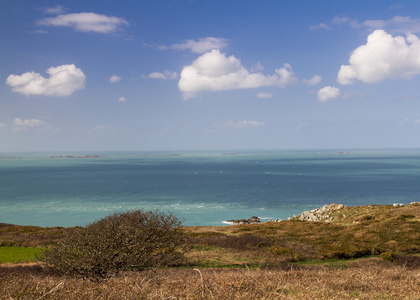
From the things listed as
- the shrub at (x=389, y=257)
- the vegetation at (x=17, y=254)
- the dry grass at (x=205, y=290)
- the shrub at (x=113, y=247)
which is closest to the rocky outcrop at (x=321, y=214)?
the shrub at (x=389, y=257)

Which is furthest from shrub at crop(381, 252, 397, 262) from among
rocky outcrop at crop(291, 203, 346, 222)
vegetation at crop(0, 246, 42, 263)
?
rocky outcrop at crop(291, 203, 346, 222)

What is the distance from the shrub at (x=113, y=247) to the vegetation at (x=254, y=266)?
0.25ft

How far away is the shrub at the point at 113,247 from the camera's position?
1627 centimetres

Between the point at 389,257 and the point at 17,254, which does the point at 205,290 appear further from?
the point at 17,254

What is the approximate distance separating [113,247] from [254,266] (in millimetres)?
12296

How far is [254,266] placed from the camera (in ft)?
83.3

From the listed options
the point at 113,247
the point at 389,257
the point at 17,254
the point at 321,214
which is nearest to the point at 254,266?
the point at 389,257

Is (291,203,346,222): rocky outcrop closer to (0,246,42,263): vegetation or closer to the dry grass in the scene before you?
(0,246,42,263): vegetation

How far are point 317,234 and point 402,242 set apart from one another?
29.0ft

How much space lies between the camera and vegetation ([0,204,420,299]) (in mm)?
7371

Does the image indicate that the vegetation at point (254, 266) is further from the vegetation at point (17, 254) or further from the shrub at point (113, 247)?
the vegetation at point (17, 254)

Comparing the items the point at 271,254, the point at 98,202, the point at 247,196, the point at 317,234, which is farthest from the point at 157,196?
the point at 271,254

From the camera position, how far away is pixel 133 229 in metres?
18.7

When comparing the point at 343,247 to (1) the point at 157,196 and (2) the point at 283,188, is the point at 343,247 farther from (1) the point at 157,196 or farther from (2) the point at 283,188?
(2) the point at 283,188
